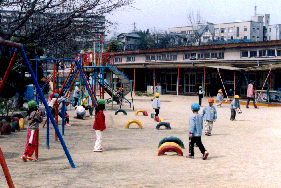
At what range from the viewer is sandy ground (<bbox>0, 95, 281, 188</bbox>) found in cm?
685

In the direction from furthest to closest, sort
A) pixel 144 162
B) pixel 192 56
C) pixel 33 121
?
pixel 192 56
pixel 33 121
pixel 144 162

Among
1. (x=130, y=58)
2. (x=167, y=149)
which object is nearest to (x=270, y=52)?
(x=130, y=58)

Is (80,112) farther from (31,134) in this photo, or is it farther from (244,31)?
(244,31)

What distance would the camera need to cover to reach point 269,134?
44.5 ft

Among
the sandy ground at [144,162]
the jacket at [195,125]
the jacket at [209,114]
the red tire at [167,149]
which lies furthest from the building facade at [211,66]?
the red tire at [167,149]

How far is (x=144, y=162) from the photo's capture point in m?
8.67

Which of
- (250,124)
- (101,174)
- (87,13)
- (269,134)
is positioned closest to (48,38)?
(87,13)

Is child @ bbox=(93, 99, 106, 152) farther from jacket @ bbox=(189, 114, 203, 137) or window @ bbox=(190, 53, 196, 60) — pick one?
window @ bbox=(190, 53, 196, 60)

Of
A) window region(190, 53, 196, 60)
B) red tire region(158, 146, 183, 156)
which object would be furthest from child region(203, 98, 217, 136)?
window region(190, 53, 196, 60)

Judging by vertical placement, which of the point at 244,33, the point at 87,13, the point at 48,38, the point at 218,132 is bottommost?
the point at 218,132

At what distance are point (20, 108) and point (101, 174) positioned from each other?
15071 millimetres

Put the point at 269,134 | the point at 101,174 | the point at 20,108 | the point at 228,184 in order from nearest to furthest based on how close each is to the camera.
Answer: the point at 228,184, the point at 101,174, the point at 269,134, the point at 20,108

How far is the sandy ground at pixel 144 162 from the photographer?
685cm

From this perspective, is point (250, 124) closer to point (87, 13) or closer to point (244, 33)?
point (87, 13)
